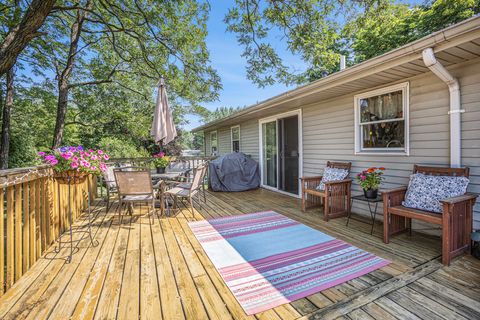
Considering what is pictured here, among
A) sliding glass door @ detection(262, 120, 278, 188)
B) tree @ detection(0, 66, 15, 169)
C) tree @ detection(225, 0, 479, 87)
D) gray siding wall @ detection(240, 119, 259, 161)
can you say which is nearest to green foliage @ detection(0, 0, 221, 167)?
tree @ detection(0, 66, 15, 169)

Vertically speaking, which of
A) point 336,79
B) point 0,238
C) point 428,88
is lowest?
point 0,238

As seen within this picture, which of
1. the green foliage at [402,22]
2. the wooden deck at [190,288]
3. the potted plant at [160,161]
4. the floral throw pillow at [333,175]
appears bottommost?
the wooden deck at [190,288]

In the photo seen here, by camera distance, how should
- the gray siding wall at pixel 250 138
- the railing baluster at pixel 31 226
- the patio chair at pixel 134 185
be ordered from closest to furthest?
the railing baluster at pixel 31 226
the patio chair at pixel 134 185
the gray siding wall at pixel 250 138

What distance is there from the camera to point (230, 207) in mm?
4871

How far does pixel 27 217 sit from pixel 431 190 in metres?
4.42

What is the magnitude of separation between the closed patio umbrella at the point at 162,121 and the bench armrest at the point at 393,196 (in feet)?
12.2

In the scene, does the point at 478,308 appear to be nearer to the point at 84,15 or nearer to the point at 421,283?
the point at 421,283

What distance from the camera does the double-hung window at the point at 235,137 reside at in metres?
9.19

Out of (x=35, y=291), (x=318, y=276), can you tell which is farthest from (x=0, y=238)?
(x=318, y=276)

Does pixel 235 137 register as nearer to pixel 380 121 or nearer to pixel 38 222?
pixel 380 121

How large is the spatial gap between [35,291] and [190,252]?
1368 mm

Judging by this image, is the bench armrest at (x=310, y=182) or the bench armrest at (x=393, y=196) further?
the bench armrest at (x=310, y=182)

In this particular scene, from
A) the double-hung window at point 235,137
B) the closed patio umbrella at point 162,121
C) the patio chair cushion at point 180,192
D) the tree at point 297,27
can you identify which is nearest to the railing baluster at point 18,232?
the patio chair cushion at point 180,192

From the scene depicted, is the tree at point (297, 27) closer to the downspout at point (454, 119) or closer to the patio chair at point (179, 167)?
the downspout at point (454, 119)
